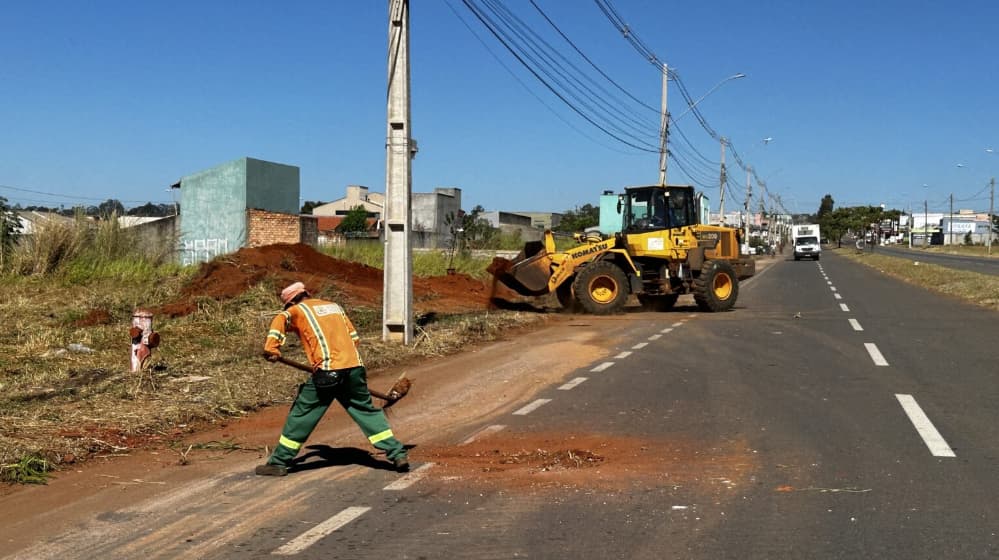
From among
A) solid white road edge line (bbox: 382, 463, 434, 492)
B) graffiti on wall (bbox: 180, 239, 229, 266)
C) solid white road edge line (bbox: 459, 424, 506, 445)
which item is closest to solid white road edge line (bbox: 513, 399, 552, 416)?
solid white road edge line (bbox: 459, 424, 506, 445)

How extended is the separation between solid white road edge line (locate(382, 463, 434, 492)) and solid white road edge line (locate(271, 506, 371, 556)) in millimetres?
542

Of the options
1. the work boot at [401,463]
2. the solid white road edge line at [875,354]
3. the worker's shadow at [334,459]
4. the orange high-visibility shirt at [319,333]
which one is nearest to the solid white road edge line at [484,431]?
the worker's shadow at [334,459]

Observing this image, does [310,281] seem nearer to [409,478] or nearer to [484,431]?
[484,431]

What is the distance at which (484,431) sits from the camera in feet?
28.1

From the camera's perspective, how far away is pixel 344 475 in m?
7.02

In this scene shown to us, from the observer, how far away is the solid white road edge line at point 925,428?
744 cm

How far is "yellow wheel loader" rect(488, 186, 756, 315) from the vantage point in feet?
69.5

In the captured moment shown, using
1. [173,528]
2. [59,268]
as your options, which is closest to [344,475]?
[173,528]

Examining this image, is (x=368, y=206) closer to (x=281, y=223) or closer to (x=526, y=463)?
(x=281, y=223)

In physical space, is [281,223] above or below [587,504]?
above

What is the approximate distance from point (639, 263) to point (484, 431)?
558 inches

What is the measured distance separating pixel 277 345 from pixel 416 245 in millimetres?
45434

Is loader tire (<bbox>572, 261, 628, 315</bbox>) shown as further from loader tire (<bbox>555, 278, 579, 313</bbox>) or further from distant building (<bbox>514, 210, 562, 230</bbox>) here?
distant building (<bbox>514, 210, 562, 230</bbox>)

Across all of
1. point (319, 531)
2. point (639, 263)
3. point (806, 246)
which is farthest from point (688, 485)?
point (806, 246)
